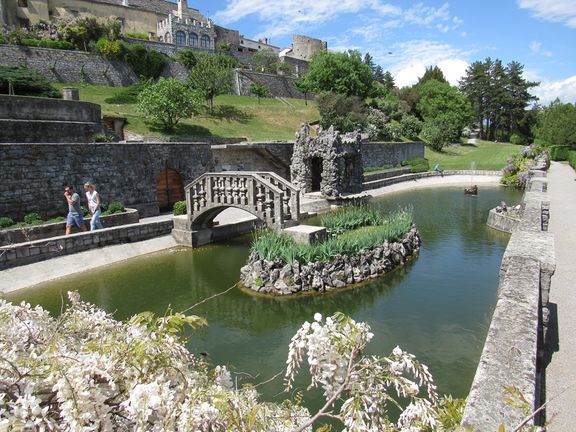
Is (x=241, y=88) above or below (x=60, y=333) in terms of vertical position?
above

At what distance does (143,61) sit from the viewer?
153ft

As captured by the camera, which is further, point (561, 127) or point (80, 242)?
point (561, 127)

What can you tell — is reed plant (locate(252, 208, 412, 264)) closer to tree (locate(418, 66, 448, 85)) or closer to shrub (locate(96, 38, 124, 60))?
shrub (locate(96, 38, 124, 60))

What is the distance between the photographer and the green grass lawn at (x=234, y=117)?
33.4 metres

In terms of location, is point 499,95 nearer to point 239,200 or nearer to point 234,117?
point 234,117

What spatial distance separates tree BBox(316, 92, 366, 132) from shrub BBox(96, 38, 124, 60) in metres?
22.3

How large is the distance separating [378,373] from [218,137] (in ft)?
108

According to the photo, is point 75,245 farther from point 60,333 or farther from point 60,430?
point 60,430

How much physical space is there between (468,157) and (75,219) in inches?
1928

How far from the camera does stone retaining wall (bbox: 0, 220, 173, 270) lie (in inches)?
482

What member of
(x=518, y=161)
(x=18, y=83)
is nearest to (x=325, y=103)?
(x=518, y=161)

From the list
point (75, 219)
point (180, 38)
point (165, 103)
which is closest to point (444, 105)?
point (180, 38)

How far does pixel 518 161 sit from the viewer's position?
33.6m

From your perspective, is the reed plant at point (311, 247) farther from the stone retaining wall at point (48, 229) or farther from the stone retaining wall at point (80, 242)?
the stone retaining wall at point (48, 229)
